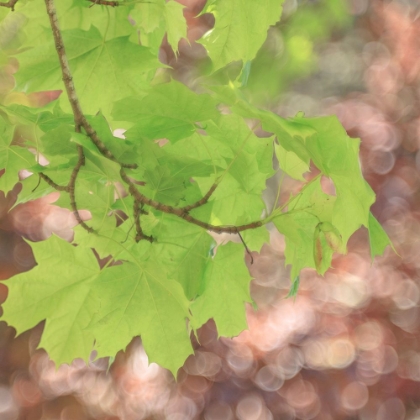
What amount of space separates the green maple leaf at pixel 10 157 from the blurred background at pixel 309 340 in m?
1.86

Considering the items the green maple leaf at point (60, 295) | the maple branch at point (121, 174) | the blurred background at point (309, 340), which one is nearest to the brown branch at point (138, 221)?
the maple branch at point (121, 174)

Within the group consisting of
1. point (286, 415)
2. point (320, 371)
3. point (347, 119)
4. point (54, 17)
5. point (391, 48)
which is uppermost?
point (54, 17)

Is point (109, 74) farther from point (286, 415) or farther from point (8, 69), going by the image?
point (286, 415)

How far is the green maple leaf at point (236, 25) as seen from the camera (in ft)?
2.90

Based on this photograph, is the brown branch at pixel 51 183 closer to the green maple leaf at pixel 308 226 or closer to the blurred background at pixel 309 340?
the green maple leaf at pixel 308 226

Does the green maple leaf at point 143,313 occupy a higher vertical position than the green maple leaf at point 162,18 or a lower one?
lower

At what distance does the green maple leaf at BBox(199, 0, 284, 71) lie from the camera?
34.8 inches

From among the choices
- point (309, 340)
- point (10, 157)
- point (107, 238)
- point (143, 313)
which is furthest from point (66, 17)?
point (309, 340)

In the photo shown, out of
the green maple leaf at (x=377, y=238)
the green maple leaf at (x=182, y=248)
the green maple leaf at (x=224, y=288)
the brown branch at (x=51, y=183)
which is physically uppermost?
the brown branch at (x=51, y=183)

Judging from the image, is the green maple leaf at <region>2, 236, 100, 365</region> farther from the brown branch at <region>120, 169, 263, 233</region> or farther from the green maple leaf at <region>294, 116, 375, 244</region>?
the green maple leaf at <region>294, 116, 375, 244</region>

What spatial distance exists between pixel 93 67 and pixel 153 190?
0.26m

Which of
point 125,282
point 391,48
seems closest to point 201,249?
point 125,282

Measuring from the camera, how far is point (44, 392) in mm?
2727

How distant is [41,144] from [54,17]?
0.64 ft
